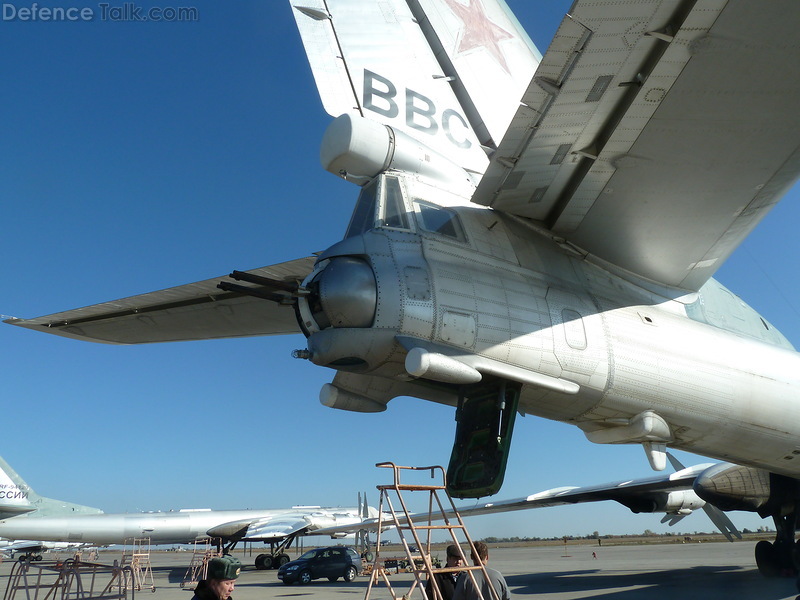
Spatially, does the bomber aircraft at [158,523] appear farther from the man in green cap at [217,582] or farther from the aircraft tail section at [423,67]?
the man in green cap at [217,582]

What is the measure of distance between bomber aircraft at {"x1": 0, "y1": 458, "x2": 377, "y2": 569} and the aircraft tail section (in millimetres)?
23658

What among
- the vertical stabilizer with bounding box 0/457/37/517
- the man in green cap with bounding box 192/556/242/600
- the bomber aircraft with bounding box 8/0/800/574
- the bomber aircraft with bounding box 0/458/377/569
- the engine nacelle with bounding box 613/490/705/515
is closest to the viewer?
the man in green cap with bounding box 192/556/242/600

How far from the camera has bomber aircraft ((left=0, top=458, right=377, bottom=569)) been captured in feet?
98.0

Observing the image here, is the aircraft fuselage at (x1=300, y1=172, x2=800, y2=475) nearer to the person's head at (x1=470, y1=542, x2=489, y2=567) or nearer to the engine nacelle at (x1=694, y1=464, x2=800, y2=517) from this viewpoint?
the person's head at (x1=470, y1=542, x2=489, y2=567)

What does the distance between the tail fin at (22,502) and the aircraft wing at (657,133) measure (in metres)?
34.5

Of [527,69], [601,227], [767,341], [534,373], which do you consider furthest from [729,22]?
[527,69]

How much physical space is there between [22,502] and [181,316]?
106 feet

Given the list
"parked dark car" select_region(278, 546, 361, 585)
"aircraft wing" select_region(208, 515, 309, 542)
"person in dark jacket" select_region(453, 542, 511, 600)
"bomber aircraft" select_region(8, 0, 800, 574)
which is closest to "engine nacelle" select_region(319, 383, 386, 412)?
"bomber aircraft" select_region(8, 0, 800, 574)

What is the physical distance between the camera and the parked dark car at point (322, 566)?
20.1 metres

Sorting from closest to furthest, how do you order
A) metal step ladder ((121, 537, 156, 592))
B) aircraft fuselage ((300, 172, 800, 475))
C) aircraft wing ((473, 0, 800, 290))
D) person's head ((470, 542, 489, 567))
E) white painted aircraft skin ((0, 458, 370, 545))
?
aircraft wing ((473, 0, 800, 290)) → person's head ((470, 542, 489, 567)) → aircraft fuselage ((300, 172, 800, 475)) → metal step ladder ((121, 537, 156, 592)) → white painted aircraft skin ((0, 458, 370, 545))

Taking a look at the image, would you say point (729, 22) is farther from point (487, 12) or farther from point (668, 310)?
point (487, 12)

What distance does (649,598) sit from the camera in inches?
435

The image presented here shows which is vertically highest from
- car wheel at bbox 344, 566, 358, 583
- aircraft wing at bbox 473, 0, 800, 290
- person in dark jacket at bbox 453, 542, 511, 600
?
aircraft wing at bbox 473, 0, 800, 290

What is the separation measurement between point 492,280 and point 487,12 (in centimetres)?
609
